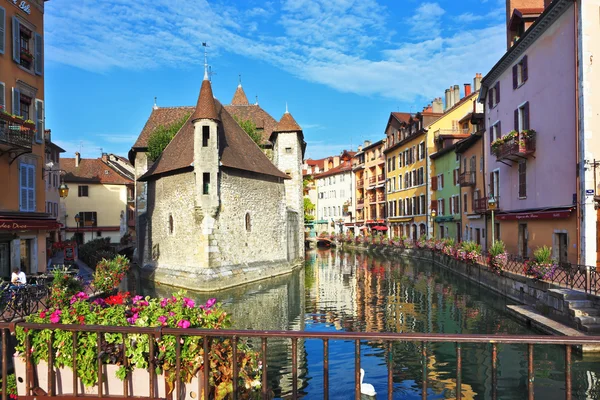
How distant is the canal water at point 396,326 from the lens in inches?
386

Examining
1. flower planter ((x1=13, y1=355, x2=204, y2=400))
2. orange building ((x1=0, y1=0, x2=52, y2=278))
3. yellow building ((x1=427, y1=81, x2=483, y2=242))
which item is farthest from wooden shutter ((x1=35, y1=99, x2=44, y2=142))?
yellow building ((x1=427, y1=81, x2=483, y2=242))

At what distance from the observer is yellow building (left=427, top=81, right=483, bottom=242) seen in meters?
36.5

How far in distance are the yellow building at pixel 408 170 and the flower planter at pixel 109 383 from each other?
133 ft

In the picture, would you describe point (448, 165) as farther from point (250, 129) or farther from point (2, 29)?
point (2, 29)

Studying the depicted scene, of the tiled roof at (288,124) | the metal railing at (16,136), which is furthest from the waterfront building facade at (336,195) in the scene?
the metal railing at (16,136)

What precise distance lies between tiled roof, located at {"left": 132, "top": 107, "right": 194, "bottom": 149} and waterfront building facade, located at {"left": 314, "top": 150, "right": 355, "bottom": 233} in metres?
33.8

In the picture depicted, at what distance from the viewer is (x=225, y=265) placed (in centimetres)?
2498

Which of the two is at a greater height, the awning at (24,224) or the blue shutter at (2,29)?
the blue shutter at (2,29)

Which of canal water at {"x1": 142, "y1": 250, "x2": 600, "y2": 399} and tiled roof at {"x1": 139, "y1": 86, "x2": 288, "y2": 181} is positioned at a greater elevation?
tiled roof at {"x1": 139, "y1": 86, "x2": 288, "y2": 181}

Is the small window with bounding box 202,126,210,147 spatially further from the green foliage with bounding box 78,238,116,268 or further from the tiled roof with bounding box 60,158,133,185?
the tiled roof with bounding box 60,158,133,185

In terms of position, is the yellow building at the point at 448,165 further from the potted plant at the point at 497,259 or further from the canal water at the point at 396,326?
the potted plant at the point at 497,259

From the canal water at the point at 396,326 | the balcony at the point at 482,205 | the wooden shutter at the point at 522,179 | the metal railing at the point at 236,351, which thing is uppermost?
the wooden shutter at the point at 522,179

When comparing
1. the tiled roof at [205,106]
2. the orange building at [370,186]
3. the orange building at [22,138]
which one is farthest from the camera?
the orange building at [370,186]

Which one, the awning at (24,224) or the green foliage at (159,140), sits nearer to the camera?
the awning at (24,224)
